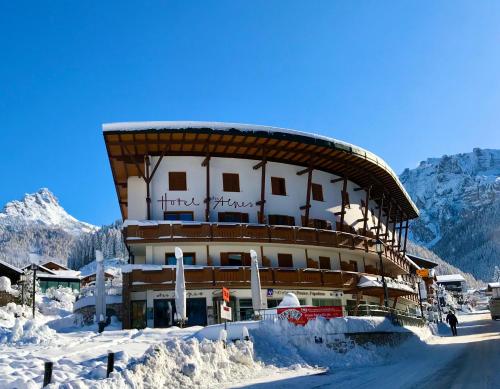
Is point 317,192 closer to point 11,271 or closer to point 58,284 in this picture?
point 11,271

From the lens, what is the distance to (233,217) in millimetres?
34969

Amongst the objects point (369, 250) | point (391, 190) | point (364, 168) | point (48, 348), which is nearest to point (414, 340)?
point (369, 250)

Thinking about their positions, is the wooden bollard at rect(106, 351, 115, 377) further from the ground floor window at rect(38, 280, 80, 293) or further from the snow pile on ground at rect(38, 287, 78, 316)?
the ground floor window at rect(38, 280, 80, 293)

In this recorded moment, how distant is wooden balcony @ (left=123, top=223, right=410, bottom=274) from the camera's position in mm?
31344

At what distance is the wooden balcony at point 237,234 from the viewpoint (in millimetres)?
31344

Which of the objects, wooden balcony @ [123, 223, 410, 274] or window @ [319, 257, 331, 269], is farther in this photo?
window @ [319, 257, 331, 269]

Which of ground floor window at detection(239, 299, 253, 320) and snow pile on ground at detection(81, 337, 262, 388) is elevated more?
ground floor window at detection(239, 299, 253, 320)

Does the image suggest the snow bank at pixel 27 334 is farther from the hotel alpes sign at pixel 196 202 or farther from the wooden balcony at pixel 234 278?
the hotel alpes sign at pixel 196 202

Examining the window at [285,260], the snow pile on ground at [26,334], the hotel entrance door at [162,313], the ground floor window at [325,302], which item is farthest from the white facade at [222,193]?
the snow pile on ground at [26,334]

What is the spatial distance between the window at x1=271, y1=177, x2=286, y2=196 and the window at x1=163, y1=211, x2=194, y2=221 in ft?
20.9

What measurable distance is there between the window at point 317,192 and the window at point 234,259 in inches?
320

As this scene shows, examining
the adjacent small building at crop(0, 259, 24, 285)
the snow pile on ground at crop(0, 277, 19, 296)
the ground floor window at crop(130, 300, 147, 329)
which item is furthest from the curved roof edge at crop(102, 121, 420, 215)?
the adjacent small building at crop(0, 259, 24, 285)

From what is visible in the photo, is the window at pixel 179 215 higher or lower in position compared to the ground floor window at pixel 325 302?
higher

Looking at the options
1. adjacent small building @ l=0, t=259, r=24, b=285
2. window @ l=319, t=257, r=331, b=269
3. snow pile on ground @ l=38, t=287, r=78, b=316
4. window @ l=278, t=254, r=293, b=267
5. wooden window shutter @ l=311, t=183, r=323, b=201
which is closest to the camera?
window @ l=278, t=254, r=293, b=267
